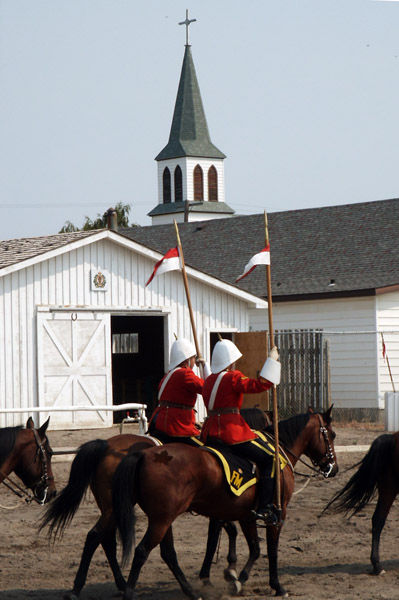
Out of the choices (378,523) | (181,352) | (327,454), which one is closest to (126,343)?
(327,454)

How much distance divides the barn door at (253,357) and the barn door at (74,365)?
3052mm

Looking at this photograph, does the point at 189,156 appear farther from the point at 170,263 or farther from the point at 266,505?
the point at 266,505

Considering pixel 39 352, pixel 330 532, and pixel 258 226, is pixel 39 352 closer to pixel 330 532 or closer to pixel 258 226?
pixel 330 532

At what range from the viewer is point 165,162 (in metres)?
88.4

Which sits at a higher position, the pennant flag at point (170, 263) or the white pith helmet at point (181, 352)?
the pennant flag at point (170, 263)

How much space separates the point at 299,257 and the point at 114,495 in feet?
71.2

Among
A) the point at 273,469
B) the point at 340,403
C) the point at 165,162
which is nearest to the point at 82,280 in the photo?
the point at 340,403

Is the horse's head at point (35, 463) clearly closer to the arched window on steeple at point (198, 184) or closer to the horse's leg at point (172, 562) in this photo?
the horse's leg at point (172, 562)

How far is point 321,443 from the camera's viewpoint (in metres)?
10.6

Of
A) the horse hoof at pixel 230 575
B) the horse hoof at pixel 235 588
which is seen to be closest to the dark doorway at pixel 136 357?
the horse hoof at pixel 230 575

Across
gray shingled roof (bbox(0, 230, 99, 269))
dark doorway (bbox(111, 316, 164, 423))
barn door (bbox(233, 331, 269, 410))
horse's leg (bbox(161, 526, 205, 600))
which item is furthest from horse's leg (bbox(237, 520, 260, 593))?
dark doorway (bbox(111, 316, 164, 423))

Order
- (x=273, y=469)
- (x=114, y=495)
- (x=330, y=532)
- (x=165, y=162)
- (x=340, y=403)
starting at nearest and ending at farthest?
1. (x=114, y=495)
2. (x=273, y=469)
3. (x=330, y=532)
4. (x=340, y=403)
5. (x=165, y=162)

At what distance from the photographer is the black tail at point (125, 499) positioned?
823 cm

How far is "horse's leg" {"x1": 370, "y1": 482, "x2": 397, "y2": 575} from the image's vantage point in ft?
31.9
